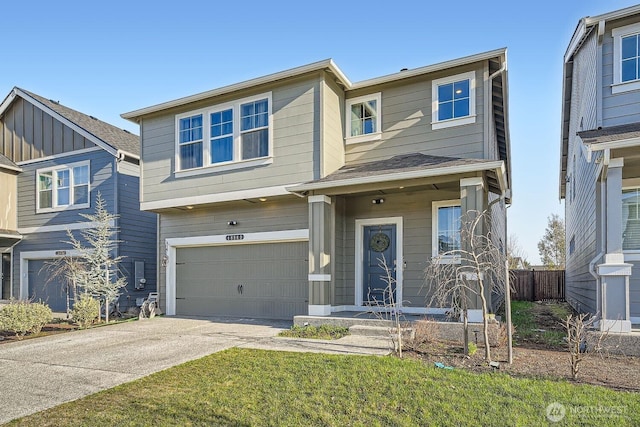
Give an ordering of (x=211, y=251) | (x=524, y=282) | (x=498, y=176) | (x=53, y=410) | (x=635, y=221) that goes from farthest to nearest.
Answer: (x=524, y=282) → (x=211, y=251) → (x=498, y=176) → (x=635, y=221) → (x=53, y=410)

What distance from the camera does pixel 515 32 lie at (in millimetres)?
9688

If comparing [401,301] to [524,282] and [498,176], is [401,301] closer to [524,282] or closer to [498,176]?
[498,176]

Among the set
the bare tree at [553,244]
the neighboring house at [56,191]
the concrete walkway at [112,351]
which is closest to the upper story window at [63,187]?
the neighboring house at [56,191]

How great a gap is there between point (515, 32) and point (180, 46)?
8499 mm

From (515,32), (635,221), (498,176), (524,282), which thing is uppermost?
(515,32)

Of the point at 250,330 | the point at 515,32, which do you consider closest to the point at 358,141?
the point at 515,32

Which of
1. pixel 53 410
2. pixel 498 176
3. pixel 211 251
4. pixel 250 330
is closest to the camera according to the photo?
pixel 53 410

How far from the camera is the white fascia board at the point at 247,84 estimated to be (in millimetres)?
9289

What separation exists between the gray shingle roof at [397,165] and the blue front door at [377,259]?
1.37 meters

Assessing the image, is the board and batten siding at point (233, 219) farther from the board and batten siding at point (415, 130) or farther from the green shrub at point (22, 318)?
the green shrub at point (22, 318)

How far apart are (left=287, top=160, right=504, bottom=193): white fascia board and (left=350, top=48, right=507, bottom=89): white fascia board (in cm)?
236

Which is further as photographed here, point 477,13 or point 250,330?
point 477,13

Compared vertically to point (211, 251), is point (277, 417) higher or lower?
lower

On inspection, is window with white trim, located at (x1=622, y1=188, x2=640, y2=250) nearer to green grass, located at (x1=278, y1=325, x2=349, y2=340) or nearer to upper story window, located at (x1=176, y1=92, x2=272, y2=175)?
green grass, located at (x1=278, y1=325, x2=349, y2=340)
